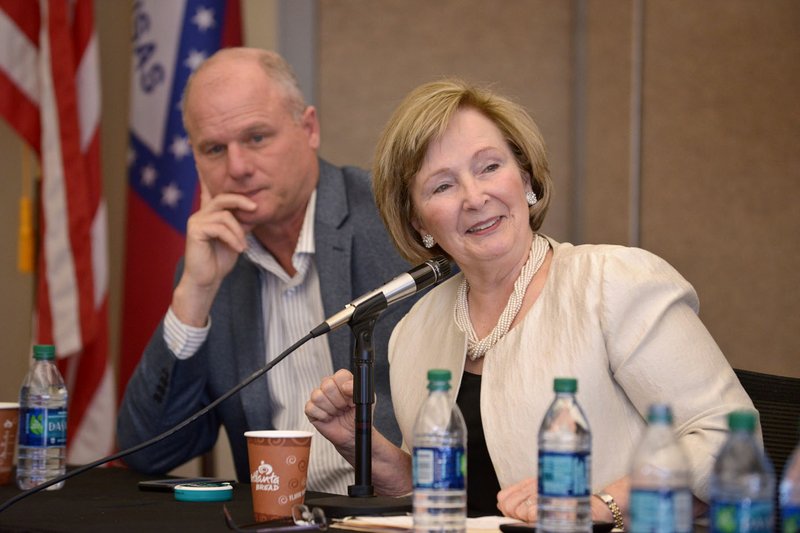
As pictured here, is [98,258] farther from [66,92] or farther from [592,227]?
[592,227]

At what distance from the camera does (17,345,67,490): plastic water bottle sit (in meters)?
2.07

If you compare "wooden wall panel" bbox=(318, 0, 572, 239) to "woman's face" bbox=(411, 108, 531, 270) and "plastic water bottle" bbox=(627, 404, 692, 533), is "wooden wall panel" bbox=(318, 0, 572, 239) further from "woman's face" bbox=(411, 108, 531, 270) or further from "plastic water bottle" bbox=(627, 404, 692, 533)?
"plastic water bottle" bbox=(627, 404, 692, 533)

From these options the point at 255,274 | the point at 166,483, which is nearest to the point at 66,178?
the point at 255,274

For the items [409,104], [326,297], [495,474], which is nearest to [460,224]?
[409,104]

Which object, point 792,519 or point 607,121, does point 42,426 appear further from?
point 607,121

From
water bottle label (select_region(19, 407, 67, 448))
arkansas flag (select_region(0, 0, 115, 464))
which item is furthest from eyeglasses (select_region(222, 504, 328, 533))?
arkansas flag (select_region(0, 0, 115, 464))

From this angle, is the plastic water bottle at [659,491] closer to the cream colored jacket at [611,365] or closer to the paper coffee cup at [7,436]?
the cream colored jacket at [611,365]

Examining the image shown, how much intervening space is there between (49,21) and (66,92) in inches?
9.8

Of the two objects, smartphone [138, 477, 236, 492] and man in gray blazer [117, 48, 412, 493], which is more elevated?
man in gray blazer [117, 48, 412, 493]

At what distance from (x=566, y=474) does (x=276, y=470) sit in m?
0.51

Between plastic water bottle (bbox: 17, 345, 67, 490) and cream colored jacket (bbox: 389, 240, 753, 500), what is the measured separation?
856mm

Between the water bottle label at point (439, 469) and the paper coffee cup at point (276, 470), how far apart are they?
0.30 m

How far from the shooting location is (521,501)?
1.52 metres

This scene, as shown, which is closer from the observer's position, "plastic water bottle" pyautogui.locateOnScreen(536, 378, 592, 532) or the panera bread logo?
"plastic water bottle" pyautogui.locateOnScreen(536, 378, 592, 532)
